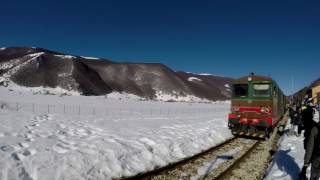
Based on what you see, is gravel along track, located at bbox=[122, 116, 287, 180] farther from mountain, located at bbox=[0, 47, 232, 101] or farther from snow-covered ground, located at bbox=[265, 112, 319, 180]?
mountain, located at bbox=[0, 47, 232, 101]

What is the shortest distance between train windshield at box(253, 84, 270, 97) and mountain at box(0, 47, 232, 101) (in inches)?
3853

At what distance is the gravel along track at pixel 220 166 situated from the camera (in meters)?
8.36

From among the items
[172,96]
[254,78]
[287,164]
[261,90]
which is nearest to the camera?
[287,164]

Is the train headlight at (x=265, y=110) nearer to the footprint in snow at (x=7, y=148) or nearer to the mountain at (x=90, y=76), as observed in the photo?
the footprint in snow at (x=7, y=148)

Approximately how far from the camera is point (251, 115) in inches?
637

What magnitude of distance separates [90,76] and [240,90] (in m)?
124

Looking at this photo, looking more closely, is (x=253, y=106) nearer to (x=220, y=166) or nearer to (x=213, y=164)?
(x=213, y=164)

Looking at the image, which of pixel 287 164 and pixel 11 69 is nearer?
pixel 287 164

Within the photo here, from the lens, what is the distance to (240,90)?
1680 cm

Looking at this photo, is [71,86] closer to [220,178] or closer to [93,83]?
[93,83]

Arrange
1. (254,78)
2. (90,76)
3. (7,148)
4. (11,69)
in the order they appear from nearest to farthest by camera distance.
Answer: (7,148)
(254,78)
(11,69)
(90,76)

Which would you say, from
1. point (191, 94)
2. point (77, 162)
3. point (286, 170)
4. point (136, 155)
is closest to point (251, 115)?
point (286, 170)

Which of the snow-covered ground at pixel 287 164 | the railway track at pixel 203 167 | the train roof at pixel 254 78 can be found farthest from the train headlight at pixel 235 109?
the railway track at pixel 203 167

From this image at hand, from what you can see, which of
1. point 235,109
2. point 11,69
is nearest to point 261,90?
point 235,109
